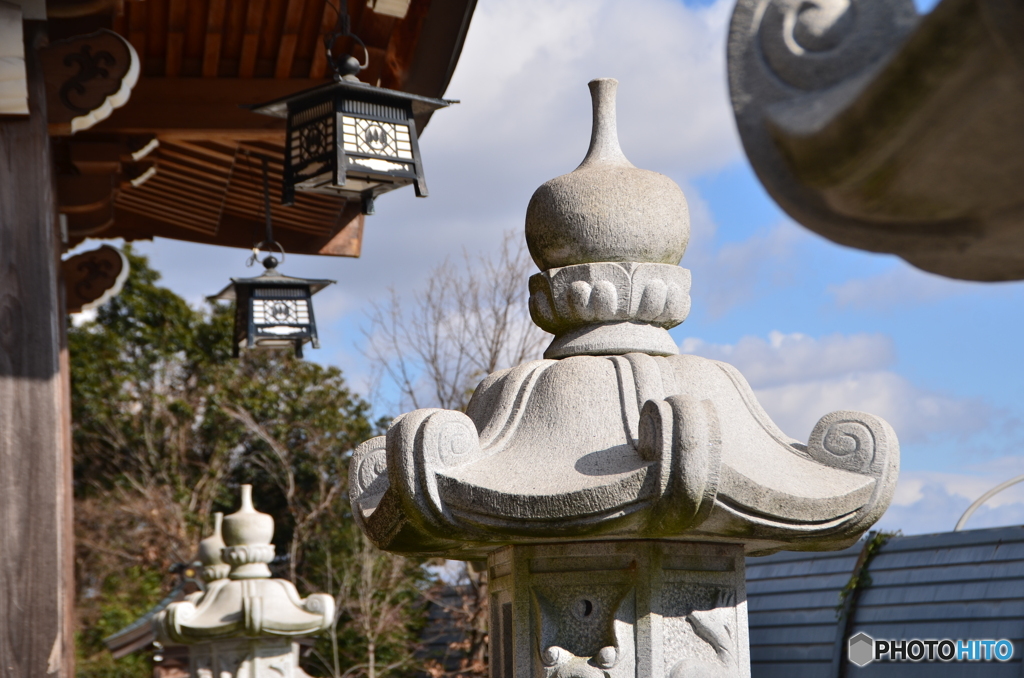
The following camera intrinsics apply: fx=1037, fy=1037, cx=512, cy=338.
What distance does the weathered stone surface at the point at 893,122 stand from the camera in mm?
770

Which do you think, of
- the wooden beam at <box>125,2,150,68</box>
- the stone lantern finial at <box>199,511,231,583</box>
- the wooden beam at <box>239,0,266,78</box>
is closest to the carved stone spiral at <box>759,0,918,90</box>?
the wooden beam at <box>239,0,266,78</box>

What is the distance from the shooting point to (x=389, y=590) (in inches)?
485

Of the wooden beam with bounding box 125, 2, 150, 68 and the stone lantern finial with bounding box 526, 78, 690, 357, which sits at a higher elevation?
the wooden beam with bounding box 125, 2, 150, 68

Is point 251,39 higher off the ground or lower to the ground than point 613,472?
higher

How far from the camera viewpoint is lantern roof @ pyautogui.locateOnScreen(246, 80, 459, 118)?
3.39 metres

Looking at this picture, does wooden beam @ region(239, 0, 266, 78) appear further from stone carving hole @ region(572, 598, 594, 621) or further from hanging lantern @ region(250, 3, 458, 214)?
stone carving hole @ region(572, 598, 594, 621)

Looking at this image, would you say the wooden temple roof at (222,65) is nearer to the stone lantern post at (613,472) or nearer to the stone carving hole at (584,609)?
the stone lantern post at (613,472)

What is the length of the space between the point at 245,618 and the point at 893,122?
5613 mm

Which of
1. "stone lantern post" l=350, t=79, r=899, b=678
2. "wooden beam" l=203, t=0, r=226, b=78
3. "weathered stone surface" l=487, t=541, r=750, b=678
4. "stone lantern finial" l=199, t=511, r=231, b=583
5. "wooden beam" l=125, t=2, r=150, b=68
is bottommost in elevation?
"stone lantern finial" l=199, t=511, r=231, b=583

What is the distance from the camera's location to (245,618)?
19.1 ft

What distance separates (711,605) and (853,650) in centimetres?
538

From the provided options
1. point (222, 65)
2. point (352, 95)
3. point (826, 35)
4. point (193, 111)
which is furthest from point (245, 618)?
point (826, 35)

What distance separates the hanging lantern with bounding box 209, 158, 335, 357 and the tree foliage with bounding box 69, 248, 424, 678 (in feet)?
25.5

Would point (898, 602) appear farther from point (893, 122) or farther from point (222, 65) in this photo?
point (893, 122)
